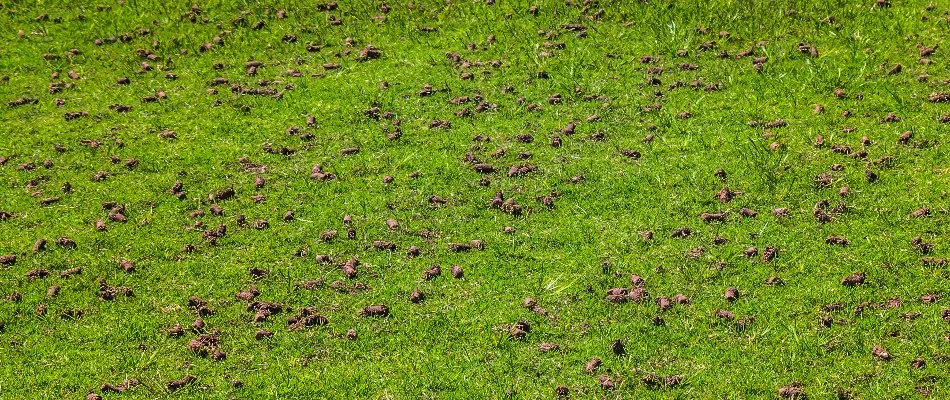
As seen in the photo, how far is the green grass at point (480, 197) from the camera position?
10805 millimetres

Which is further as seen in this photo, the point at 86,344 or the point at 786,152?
the point at 786,152

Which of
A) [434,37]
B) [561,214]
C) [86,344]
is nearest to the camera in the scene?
[86,344]

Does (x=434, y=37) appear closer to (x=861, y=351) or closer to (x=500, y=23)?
(x=500, y=23)

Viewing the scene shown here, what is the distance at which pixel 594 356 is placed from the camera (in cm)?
1077

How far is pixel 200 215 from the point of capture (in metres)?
13.6

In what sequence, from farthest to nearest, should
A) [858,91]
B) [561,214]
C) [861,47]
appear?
[861,47]
[858,91]
[561,214]

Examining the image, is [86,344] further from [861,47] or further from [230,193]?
[861,47]

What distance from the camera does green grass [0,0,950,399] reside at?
10.8 metres

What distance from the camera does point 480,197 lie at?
44.9ft

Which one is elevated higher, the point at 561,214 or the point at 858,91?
the point at 858,91

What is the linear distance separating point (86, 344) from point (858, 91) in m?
11.3

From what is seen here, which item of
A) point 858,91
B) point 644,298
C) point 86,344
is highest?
point 858,91

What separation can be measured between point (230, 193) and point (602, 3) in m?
8.00

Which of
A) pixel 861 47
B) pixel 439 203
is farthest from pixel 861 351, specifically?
pixel 861 47
